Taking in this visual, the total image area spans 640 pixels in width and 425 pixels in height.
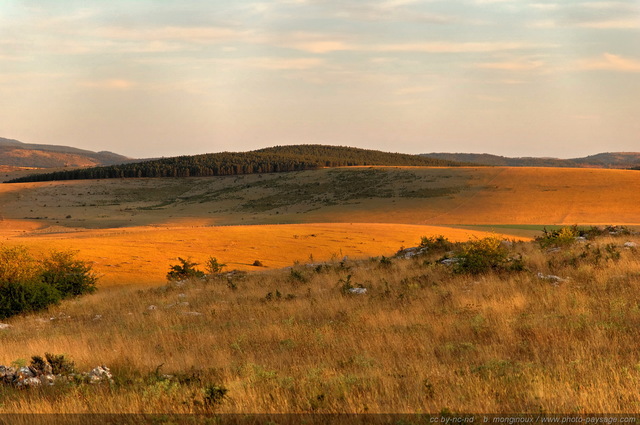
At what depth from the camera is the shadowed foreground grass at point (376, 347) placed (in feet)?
19.1

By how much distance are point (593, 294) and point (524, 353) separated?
418 centimetres

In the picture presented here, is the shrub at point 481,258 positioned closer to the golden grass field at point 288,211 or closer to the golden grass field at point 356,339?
the golden grass field at point 356,339

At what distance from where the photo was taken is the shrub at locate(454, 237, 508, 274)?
14984 mm

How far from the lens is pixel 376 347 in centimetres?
821

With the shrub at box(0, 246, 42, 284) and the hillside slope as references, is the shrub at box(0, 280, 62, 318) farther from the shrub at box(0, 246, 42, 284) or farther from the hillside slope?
the hillside slope

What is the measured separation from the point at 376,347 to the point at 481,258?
7827 millimetres

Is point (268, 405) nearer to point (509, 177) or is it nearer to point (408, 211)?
point (408, 211)

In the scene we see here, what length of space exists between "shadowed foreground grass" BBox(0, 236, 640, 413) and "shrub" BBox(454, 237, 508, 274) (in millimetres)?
430

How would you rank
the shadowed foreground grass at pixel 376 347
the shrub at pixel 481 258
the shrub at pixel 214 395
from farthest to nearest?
1. the shrub at pixel 481 258
2. the shrub at pixel 214 395
3. the shadowed foreground grass at pixel 376 347

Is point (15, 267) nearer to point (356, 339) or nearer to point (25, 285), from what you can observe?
point (25, 285)

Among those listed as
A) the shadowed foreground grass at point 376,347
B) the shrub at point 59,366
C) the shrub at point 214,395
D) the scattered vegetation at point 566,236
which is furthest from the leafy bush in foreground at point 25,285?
the scattered vegetation at point 566,236

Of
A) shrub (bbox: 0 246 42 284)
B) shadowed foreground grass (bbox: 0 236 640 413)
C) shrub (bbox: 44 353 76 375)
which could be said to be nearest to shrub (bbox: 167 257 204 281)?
shrub (bbox: 0 246 42 284)

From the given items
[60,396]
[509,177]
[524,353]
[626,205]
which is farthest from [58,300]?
[509,177]

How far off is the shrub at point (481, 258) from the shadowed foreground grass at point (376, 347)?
16.9 inches
